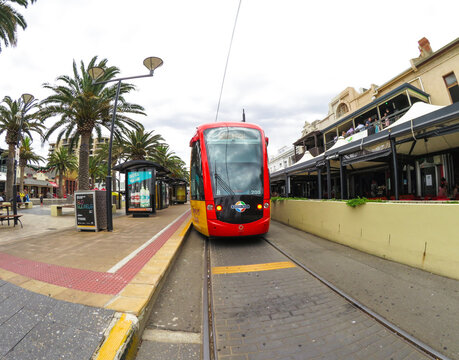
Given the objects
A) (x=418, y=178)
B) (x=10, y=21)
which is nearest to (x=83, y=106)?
(x=10, y=21)

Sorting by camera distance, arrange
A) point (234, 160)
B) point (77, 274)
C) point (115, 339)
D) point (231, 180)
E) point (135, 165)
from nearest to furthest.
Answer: point (115, 339) → point (77, 274) → point (231, 180) → point (234, 160) → point (135, 165)

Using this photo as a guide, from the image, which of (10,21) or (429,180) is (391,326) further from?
(10,21)

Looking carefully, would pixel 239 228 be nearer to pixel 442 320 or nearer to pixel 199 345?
pixel 199 345

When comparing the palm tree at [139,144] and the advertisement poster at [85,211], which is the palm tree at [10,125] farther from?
the advertisement poster at [85,211]

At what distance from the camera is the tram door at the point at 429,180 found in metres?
10.1

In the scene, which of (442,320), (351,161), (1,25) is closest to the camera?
(442,320)

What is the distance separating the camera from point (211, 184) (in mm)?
5578

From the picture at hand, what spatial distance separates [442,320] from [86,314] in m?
4.06

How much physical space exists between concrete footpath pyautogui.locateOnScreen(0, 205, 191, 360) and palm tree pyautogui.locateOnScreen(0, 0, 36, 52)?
11269mm

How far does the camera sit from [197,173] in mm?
6176

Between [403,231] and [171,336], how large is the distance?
15.2 feet

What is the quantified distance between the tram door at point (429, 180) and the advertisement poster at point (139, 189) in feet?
49.8

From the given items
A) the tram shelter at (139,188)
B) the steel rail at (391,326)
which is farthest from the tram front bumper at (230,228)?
the tram shelter at (139,188)

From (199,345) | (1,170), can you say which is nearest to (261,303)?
(199,345)
